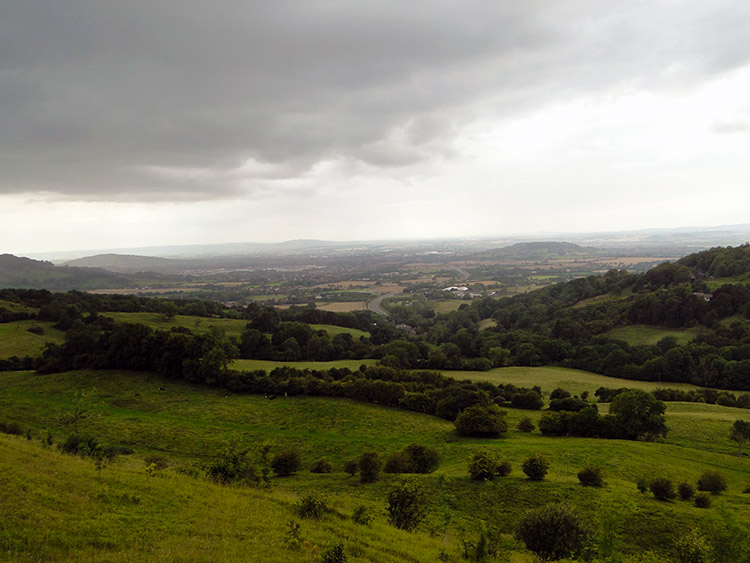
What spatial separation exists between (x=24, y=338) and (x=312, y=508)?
83400mm

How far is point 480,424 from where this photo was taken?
3812 centimetres

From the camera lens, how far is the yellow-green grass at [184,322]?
3418 inches

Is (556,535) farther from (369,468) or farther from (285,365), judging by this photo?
(285,365)

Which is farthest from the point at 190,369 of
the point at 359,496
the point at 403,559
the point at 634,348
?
the point at 634,348

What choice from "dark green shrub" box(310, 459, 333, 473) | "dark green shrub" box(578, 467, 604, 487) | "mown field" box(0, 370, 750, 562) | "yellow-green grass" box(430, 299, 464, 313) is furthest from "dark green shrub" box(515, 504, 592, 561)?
"yellow-green grass" box(430, 299, 464, 313)

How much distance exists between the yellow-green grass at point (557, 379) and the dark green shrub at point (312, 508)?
53374mm

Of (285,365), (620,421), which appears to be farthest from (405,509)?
(285,365)

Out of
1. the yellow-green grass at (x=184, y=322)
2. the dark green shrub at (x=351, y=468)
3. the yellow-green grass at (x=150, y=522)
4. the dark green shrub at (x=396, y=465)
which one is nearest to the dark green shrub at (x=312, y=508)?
the yellow-green grass at (x=150, y=522)

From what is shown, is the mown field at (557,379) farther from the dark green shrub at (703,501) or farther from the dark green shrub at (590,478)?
the dark green shrub at (703,501)

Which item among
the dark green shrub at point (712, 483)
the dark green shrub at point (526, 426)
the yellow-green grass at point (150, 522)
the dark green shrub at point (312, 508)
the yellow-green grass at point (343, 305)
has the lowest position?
the yellow-green grass at point (343, 305)

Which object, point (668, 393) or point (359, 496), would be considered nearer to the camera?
point (359, 496)

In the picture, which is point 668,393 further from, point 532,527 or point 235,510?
point 235,510

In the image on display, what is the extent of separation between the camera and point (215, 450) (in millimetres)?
34062

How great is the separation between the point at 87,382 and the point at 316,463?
42100 millimetres
